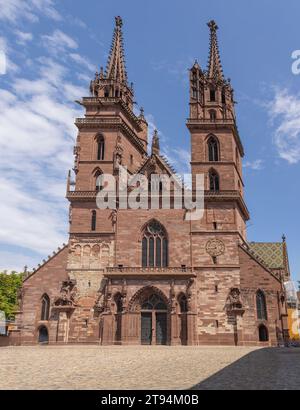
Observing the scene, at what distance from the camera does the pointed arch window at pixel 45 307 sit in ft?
125

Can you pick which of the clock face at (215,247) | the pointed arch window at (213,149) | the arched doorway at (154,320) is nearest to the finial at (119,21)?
the pointed arch window at (213,149)

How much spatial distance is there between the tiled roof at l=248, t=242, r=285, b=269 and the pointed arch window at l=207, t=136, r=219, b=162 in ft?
62.1

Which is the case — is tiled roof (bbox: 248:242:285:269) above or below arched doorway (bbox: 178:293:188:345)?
above

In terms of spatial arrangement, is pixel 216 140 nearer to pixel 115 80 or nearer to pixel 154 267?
pixel 115 80

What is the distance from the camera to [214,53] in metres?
48.1

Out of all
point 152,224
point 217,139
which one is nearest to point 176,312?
point 152,224

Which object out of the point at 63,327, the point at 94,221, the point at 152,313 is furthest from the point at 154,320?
the point at 94,221

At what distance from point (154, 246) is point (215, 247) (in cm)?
525

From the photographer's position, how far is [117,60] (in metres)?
48.2

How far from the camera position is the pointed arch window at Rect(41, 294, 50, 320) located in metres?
38.1

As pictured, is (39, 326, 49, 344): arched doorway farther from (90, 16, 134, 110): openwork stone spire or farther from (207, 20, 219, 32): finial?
(207, 20, 219, 32): finial

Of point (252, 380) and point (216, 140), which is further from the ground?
point (216, 140)

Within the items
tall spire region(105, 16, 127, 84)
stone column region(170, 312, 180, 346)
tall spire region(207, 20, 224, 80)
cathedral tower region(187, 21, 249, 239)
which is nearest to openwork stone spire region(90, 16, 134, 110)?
tall spire region(105, 16, 127, 84)

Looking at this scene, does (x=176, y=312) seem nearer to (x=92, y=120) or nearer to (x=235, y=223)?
(x=235, y=223)
